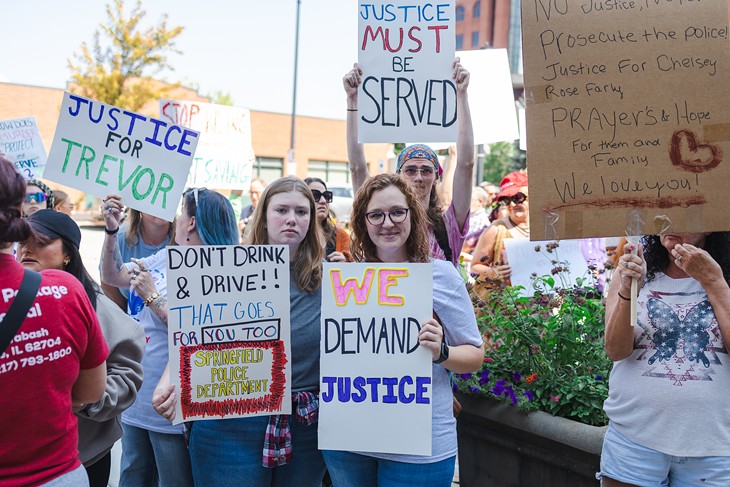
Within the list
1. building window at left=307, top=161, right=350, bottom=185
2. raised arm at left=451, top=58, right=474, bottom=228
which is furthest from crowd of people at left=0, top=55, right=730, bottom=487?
building window at left=307, top=161, right=350, bottom=185

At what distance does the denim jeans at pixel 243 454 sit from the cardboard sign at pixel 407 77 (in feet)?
5.09

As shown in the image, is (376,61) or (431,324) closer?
(431,324)

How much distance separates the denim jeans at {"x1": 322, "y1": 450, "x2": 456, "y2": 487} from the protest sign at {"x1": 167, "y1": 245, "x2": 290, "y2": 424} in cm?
29

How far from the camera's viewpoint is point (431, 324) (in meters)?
2.52

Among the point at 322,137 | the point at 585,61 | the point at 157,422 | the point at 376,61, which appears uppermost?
the point at 322,137

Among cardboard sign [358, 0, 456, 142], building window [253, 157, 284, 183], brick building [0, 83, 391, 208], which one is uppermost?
brick building [0, 83, 391, 208]

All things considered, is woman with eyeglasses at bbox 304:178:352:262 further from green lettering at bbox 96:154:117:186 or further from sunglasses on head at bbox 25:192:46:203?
sunglasses on head at bbox 25:192:46:203

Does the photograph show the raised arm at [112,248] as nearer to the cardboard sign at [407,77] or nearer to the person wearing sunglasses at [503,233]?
the cardboard sign at [407,77]

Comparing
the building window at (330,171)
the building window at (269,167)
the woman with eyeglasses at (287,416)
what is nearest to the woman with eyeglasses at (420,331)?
the woman with eyeglasses at (287,416)

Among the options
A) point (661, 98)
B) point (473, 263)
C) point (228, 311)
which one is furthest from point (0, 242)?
point (473, 263)

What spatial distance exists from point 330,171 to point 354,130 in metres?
37.9

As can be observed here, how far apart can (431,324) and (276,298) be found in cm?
65

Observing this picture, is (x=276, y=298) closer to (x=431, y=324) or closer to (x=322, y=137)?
(x=431, y=324)

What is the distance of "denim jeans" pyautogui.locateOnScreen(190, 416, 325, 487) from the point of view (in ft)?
8.99
